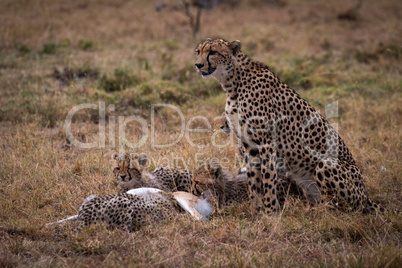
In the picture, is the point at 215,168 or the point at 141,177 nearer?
the point at 215,168

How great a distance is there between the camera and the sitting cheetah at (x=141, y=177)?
182 inches

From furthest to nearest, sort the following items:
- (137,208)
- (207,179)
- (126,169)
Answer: (126,169)
(207,179)
(137,208)

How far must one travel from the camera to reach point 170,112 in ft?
22.6

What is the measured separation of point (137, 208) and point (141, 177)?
769 mm

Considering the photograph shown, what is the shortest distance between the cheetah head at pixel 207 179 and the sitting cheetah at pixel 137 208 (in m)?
0.22

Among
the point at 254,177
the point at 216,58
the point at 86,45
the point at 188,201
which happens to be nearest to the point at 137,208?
the point at 188,201

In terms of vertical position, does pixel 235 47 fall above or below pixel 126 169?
above

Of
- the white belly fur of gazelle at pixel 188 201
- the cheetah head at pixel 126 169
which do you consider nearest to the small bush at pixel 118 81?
the cheetah head at pixel 126 169

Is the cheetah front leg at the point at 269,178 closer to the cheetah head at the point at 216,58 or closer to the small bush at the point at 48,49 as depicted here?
the cheetah head at the point at 216,58

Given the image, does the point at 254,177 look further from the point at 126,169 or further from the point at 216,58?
the point at 126,169

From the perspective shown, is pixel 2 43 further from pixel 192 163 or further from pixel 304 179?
pixel 304 179

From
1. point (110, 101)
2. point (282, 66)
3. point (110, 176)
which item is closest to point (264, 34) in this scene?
point (282, 66)

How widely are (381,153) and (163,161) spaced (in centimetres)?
266

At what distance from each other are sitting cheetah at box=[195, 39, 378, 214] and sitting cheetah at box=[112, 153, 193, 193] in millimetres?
820
